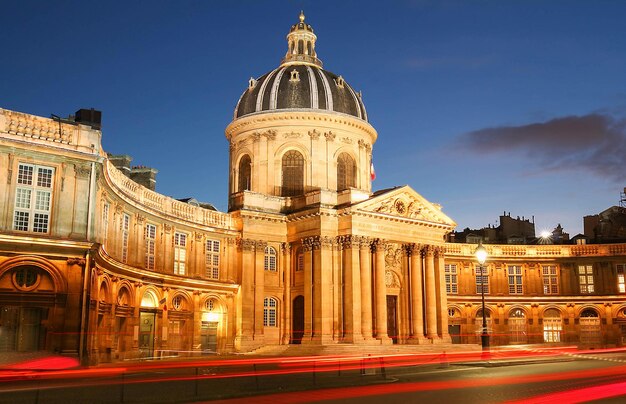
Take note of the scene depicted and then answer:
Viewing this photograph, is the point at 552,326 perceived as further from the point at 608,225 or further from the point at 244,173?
the point at 244,173

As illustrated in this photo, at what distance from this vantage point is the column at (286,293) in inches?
2067

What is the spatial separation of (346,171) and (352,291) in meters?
13.3

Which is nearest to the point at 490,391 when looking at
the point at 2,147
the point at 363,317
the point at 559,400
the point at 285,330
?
the point at 559,400

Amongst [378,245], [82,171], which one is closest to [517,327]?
[378,245]

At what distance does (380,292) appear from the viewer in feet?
167

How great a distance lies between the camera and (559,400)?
18.1 metres

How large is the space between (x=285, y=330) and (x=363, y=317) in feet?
21.0

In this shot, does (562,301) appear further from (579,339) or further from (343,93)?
(343,93)

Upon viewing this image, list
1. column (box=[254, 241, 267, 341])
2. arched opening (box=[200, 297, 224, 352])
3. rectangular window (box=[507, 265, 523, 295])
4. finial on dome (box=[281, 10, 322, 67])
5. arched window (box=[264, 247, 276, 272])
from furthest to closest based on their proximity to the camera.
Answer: rectangular window (box=[507, 265, 523, 295]) → finial on dome (box=[281, 10, 322, 67]) → arched window (box=[264, 247, 276, 272]) → column (box=[254, 241, 267, 341]) → arched opening (box=[200, 297, 224, 352])

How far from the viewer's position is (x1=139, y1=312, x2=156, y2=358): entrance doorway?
143 ft

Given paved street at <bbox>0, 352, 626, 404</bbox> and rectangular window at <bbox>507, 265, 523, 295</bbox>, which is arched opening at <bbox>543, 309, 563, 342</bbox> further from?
paved street at <bbox>0, 352, 626, 404</bbox>

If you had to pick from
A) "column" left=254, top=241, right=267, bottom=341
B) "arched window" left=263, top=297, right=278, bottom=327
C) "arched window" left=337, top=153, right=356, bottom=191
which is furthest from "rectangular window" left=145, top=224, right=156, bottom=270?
"arched window" left=337, top=153, right=356, bottom=191

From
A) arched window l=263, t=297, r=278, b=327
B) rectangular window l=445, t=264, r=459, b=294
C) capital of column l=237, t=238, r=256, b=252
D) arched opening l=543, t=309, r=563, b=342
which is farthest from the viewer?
arched opening l=543, t=309, r=563, b=342

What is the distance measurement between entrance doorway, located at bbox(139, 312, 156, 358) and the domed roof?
21000 millimetres
